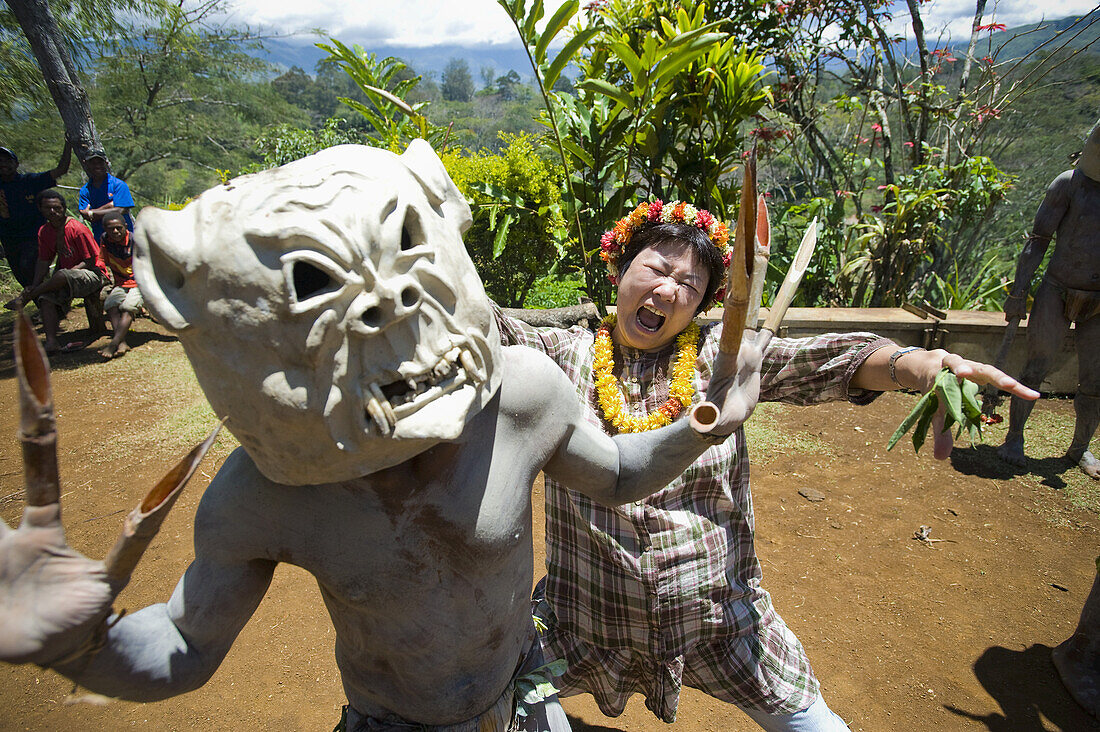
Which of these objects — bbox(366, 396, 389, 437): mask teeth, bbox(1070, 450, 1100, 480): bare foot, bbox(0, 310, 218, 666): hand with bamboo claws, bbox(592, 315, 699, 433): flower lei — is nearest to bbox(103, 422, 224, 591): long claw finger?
bbox(0, 310, 218, 666): hand with bamboo claws

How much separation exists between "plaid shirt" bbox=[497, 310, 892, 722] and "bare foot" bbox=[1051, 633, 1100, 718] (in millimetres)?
1753

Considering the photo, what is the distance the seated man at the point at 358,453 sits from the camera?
38.2 inches

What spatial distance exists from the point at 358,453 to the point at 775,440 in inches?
179

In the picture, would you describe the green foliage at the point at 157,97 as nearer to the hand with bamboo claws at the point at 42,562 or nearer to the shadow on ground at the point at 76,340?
the shadow on ground at the point at 76,340

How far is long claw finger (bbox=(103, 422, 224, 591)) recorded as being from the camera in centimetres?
94

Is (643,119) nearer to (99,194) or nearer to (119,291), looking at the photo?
(119,291)

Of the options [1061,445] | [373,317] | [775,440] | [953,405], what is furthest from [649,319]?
[1061,445]

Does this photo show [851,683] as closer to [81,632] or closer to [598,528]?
[598,528]

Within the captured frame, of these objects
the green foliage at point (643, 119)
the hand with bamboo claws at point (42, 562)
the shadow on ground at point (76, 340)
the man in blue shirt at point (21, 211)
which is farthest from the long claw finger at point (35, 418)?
the man in blue shirt at point (21, 211)

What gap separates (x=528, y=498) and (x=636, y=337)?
0.81 m

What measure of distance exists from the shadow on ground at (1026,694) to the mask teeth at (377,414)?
3.00 meters

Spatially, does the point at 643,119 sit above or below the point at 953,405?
above

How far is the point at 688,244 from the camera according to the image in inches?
79.4

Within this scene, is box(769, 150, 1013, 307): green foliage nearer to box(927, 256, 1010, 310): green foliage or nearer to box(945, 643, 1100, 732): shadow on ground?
box(927, 256, 1010, 310): green foliage
